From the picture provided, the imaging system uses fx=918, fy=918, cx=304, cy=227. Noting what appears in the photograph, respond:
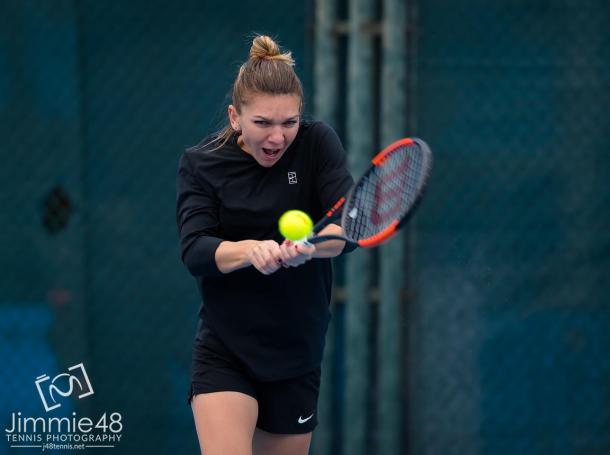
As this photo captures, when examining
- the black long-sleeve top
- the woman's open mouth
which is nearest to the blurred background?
the black long-sleeve top

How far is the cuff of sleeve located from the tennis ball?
245 mm

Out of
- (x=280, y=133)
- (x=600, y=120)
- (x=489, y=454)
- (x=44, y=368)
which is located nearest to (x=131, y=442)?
(x=44, y=368)

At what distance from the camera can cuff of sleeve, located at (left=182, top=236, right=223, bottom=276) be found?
8.65 feet

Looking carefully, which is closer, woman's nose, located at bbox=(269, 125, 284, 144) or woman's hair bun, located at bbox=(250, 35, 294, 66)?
woman's nose, located at bbox=(269, 125, 284, 144)

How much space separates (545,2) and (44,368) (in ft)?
8.98

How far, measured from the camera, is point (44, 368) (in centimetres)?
402

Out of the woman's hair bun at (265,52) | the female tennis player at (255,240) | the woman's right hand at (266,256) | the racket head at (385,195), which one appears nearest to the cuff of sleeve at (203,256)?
the female tennis player at (255,240)

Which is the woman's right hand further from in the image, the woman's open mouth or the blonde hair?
the blonde hair

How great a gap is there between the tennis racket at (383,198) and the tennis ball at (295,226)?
0.11ft

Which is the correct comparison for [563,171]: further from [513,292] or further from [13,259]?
[13,259]

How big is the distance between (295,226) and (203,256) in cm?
32

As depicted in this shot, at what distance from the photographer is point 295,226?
2.48 m

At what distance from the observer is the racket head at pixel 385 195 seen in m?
2.59

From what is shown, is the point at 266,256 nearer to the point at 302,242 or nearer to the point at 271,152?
the point at 302,242
